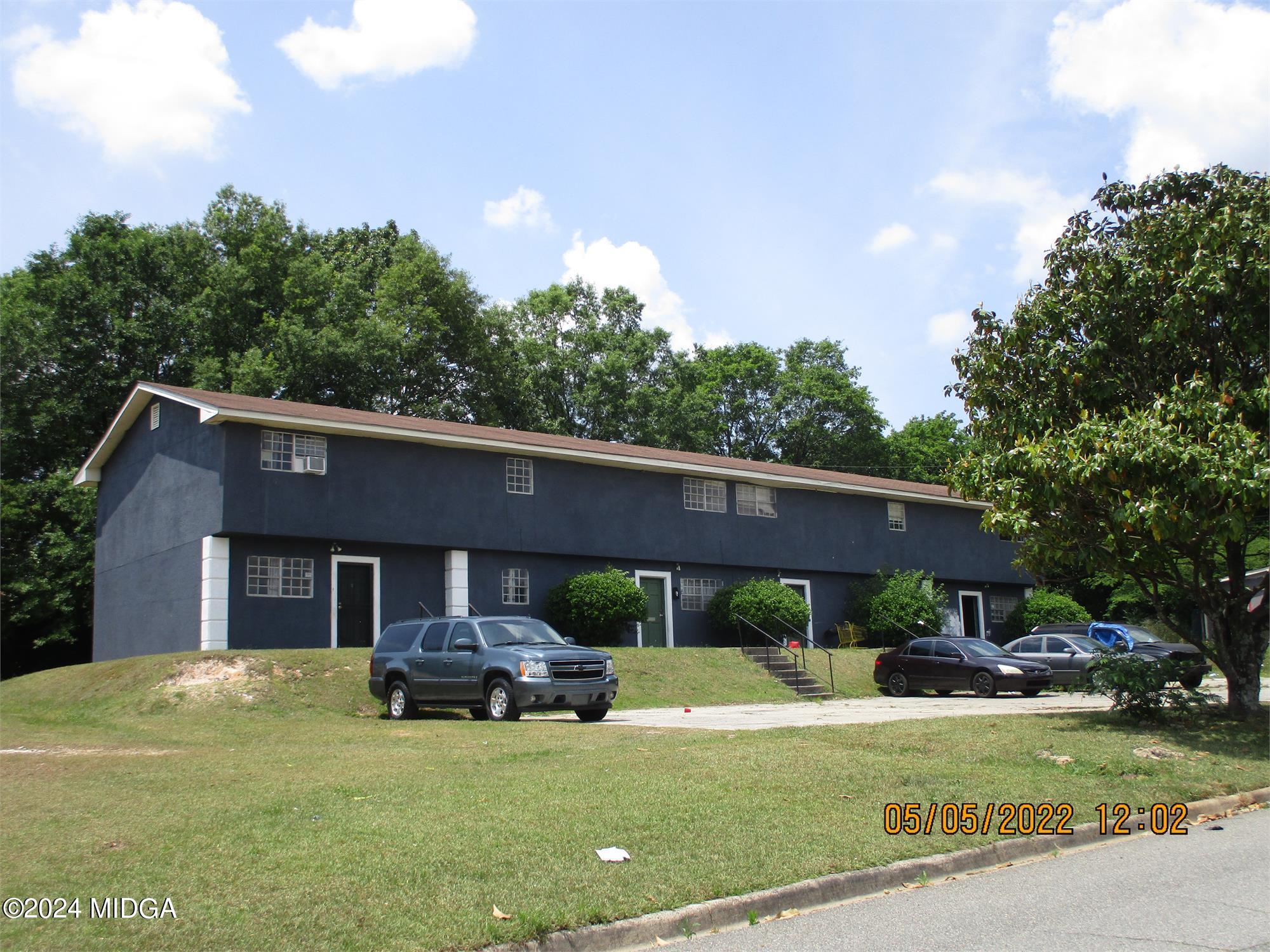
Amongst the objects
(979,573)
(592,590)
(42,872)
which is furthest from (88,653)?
(42,872)

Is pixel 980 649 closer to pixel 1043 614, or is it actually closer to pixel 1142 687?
pixel 1142 687

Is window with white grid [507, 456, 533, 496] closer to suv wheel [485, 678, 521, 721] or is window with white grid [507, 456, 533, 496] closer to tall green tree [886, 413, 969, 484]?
suv wheel [485, 678, 521, 721]

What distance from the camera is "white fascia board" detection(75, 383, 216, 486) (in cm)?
2338

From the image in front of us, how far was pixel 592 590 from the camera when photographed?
1043 inches

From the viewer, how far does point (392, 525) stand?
24.7m

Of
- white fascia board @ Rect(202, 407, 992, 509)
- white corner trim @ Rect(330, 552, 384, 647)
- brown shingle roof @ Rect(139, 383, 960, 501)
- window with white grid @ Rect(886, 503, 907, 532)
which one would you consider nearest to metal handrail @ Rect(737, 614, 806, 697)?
white fascia board @ Rect(202, 407, 992, 509)

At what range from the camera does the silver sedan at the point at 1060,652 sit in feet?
84.2

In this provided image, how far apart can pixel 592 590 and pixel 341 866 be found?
65.6 ft

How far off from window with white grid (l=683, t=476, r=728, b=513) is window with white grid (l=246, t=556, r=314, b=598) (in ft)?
35.7

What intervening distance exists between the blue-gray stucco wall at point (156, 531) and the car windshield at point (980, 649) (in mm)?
16459

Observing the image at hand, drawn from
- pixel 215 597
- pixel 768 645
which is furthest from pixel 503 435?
pixel 768 645

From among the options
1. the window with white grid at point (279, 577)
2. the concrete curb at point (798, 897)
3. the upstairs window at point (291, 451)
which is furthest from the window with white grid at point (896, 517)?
the concrete curb at point (798, 897)

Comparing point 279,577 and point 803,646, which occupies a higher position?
point 279,577

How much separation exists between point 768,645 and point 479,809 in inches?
843
